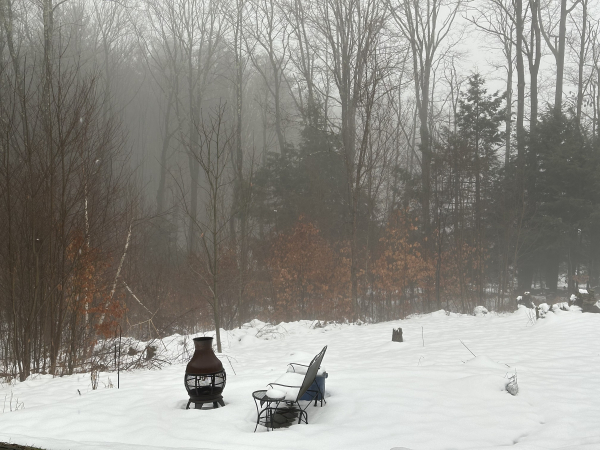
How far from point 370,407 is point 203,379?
1721 mm

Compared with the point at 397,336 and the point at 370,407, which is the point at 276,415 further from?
the point at 397,336

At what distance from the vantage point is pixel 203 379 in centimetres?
482

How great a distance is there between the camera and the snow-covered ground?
157 inches

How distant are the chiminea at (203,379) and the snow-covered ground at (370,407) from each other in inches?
6.1

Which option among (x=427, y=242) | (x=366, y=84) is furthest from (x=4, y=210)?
(x=427, y=242)

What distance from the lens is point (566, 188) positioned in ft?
60.3

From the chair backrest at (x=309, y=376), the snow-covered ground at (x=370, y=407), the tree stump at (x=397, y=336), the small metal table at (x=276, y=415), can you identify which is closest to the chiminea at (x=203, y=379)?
the snow-covered ground at (x=370, y=407)

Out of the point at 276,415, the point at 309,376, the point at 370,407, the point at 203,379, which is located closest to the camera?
the point at 309,376

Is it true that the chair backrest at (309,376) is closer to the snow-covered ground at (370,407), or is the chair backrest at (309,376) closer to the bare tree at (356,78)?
the snow-covered ground at (370,407)

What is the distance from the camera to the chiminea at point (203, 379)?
4.81 meters

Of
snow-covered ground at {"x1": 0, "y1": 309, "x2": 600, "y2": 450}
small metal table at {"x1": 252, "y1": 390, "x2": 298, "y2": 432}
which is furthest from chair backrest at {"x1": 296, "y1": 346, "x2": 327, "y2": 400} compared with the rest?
snow-covered ground at {"x1": 0, "y1": 309, "x2": 600, "y2": 450}

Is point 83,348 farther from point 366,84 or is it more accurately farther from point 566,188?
point 566,188

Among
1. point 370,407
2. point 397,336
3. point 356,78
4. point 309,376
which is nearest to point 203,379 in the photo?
point 309,376

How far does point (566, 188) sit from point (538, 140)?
2.23 metres
